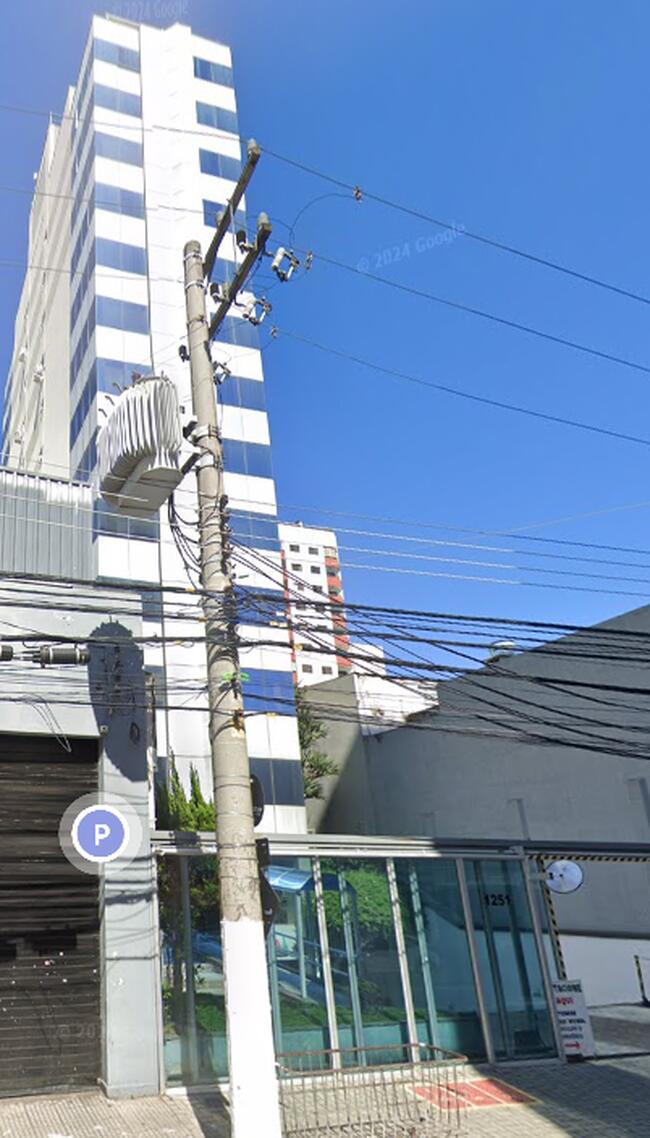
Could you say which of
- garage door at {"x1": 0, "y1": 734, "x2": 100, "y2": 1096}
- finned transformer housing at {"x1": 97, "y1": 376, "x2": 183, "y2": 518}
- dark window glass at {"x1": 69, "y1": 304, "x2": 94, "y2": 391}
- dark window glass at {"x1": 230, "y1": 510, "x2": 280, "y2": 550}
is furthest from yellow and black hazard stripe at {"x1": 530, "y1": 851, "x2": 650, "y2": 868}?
dark window glass at {"x1": 69, "y1": 304, "x2": 94, "y2": 391}

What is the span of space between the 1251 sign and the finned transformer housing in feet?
28.3

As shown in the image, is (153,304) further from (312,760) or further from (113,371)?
(312,760)

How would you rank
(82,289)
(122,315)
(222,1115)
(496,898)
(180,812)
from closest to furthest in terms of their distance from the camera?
(222,1115), (496,898), (180,812), (122,315), (82,289)

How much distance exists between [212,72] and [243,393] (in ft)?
70.3

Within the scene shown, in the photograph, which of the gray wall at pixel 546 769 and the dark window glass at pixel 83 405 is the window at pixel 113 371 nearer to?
the dark window glass at pixel 83 405

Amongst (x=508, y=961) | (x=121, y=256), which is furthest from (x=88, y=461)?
(x=508, y=961)

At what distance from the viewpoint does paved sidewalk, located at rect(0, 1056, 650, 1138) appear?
9438 millimetres

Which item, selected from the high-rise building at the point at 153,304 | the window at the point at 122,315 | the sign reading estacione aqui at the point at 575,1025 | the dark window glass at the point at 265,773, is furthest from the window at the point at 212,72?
the sign reading estacione aqui at the point at 575,1025

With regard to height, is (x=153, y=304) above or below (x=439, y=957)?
above

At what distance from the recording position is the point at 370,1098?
37.2 ft

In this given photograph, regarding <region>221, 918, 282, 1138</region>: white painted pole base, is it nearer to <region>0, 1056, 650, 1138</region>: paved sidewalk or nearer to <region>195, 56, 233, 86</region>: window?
<region>0, 1056, 650, 1138</region>: paved sidewalk

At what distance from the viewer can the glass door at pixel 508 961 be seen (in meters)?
13.5

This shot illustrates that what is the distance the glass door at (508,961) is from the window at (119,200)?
3915 cm

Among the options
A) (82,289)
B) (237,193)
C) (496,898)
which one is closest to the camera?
(237,193)
